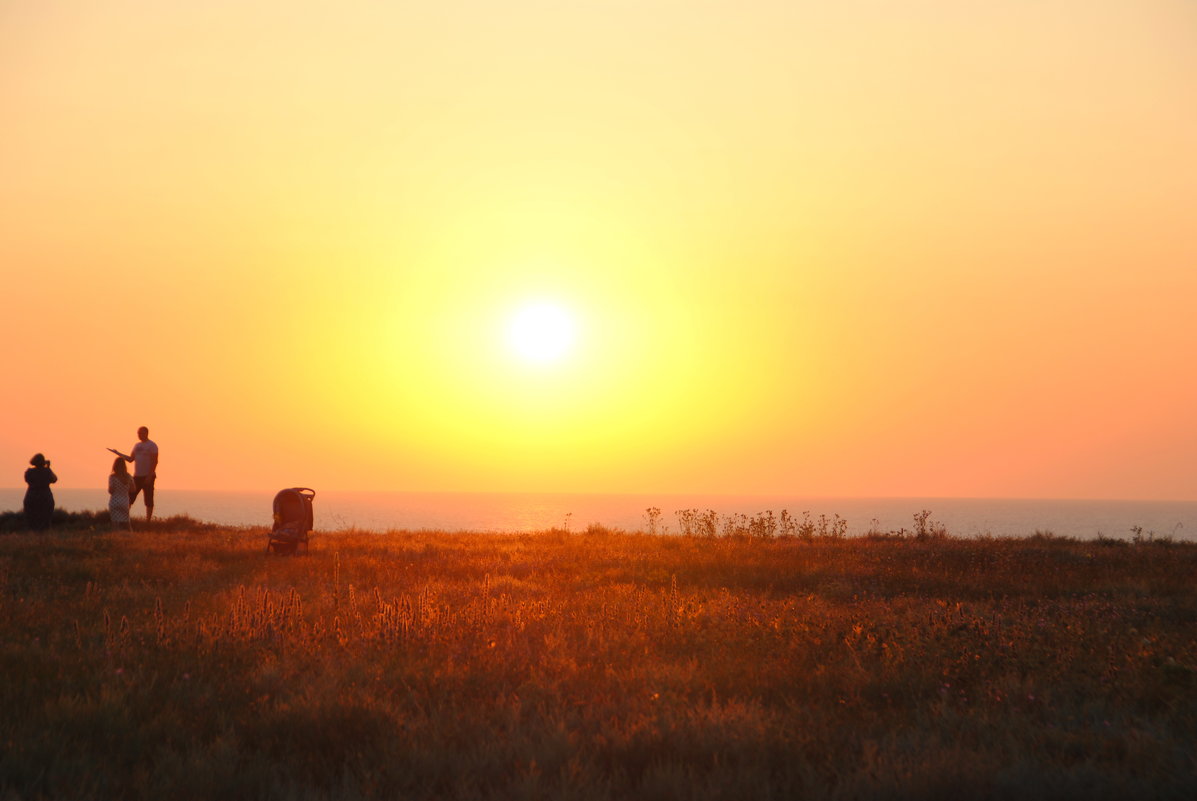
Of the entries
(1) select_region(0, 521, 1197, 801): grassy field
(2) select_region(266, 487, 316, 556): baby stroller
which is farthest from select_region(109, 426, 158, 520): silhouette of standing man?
(1) select_region(0, 521, 1197, 801): grassy field

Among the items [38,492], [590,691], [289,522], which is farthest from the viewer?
[38,492]

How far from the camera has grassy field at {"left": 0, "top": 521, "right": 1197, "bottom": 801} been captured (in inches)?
185

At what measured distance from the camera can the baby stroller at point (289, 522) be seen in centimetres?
1588

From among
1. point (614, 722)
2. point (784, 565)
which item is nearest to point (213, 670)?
point (614, 722)

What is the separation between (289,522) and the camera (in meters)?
16.1

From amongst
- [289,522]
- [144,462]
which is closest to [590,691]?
[289,522]

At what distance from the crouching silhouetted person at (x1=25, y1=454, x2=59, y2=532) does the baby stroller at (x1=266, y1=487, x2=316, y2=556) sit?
309 inches

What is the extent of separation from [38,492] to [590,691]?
63.0 feet

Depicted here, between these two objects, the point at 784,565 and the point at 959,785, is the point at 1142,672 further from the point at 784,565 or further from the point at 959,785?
the point at 784,565

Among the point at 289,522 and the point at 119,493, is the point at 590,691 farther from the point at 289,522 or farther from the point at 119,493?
the point at 119,493

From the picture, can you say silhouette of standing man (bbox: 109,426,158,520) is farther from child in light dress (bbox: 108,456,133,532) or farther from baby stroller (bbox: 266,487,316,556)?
baby stroller (bbox: 266,487,316,556)

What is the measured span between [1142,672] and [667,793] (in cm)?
475

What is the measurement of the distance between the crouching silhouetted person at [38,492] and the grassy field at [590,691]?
954 centimetres

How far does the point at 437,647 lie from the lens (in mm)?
7609
